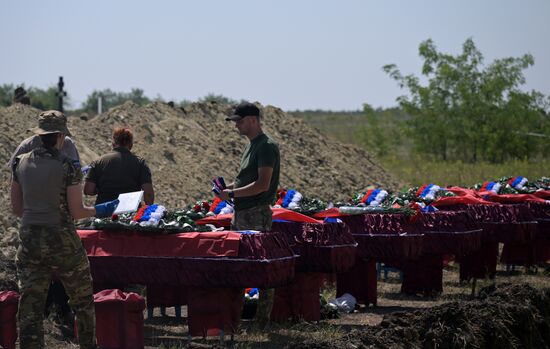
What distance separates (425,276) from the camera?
14.5 meters

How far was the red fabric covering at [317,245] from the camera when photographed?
11453 mm

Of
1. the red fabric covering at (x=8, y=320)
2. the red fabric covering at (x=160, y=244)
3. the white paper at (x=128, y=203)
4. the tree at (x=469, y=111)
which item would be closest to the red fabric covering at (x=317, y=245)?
the red fabric covering at (x=160, y=244)

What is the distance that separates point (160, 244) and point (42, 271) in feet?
6.82

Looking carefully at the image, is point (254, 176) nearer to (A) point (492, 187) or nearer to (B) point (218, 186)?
(B) point (218, 186)

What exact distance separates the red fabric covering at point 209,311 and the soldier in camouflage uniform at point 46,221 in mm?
1876

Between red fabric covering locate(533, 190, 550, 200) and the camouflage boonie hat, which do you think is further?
red fabric covering locate(533, 190, 550, 200)

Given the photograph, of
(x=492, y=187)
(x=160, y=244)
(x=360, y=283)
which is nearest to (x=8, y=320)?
(x=160, y=244)

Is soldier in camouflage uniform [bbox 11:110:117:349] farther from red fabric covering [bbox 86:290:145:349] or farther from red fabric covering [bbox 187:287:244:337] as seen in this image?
red fabric covering [bbox 187:287:244:337]

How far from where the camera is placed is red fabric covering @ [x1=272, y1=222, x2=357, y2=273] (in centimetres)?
1145

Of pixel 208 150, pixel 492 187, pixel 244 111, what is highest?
pixel 244 111

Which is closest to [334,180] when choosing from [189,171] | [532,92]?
[189,171]

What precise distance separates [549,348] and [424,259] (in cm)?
293

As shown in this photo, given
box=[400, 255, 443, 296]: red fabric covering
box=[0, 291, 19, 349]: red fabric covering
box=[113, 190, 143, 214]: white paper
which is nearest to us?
box=[113, 190, 143, 214]: white paper

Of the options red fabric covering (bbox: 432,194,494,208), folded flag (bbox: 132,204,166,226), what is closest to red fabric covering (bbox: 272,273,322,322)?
folded flag (bbox: 132,204,166,226)
